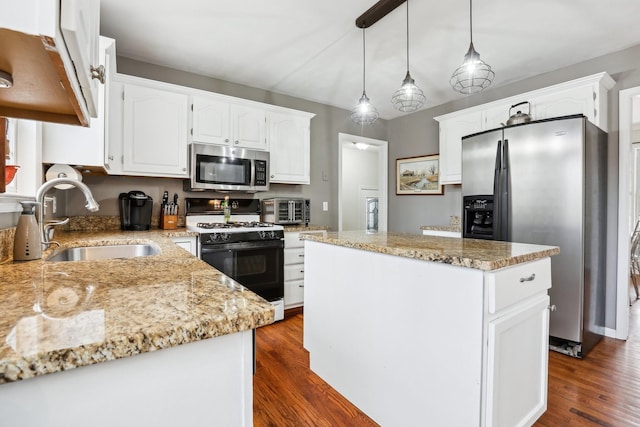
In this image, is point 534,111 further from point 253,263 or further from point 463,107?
point 253,263

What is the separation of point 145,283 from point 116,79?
244 cm

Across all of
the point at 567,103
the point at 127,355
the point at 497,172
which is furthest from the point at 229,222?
the point at 567,103

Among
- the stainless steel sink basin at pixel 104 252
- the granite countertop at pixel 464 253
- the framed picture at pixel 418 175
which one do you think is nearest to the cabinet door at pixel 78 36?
the stainless steel sink basin at pixel 104 252

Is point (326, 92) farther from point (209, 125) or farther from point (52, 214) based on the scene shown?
point (52, 214)

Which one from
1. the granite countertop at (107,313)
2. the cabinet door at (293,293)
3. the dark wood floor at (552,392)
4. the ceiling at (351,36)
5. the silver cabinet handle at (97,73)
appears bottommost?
the dark wood floor at (552,392)

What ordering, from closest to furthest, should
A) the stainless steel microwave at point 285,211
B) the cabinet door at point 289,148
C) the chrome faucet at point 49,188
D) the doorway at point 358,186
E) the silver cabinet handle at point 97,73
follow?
the silver cabinet handle at point 97,73, the chrome faucet at point 49,188, the stainless steel microwave at point 285,211, the cabinet door at point 289,148, the doorway at point 358,186

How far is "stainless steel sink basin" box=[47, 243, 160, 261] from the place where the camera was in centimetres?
163

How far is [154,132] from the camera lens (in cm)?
270

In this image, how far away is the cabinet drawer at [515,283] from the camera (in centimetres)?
114

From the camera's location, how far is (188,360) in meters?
0.55

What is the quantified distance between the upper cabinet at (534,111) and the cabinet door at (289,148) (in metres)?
1.58

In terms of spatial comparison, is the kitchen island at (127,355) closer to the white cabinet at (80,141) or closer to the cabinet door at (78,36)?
the cabinet door at (78,36)

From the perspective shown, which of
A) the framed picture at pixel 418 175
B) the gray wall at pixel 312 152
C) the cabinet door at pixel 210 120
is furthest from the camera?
the framed picture at pixel 418 175

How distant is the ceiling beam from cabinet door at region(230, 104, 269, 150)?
1370 millimetres
